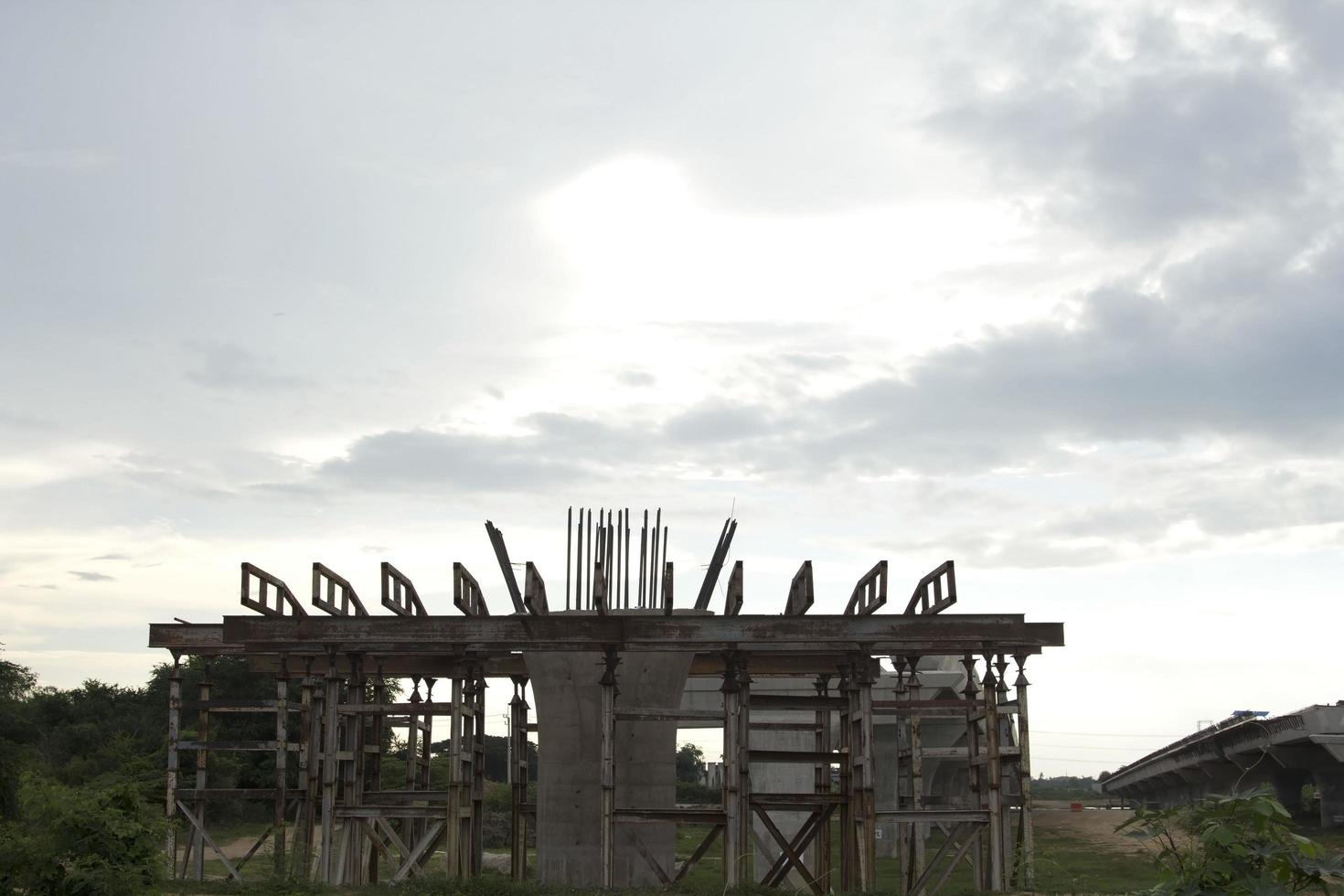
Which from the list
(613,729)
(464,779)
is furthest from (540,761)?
(613,729)

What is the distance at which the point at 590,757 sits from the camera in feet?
76.7

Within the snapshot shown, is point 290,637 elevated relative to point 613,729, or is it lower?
elevated

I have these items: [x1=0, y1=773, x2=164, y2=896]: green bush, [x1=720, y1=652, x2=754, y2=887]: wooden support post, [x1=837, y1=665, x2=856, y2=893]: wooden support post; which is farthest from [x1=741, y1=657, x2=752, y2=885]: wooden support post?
[x1=0, y1=773, x2=164, y2=896]: green bush

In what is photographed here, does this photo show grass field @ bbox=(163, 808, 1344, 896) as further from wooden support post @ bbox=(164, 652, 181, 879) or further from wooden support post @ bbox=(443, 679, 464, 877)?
wooden support post @ bbox=(164, 652, 181, 879)

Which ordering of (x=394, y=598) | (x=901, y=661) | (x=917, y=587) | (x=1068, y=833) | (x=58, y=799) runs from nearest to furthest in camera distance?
(x=58, y=799), (x=917, y=587), (x=394, y=598), (x=901, y=661), (x=1068, y=833)

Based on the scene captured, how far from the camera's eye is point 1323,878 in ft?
26.3

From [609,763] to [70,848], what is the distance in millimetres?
8311

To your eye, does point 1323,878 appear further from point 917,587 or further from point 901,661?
point 901,661

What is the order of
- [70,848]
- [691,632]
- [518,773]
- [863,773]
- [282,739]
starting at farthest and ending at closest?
[518,773] < [282,739] < [863,773] < [691,632] < [70,848]

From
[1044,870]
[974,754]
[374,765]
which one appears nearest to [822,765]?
[974,754]

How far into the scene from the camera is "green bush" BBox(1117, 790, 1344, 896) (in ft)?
25.5

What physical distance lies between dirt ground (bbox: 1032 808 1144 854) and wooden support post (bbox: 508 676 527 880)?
70.6ft

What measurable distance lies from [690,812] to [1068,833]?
3517 centimetres

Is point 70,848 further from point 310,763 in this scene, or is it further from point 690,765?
point 690,765
